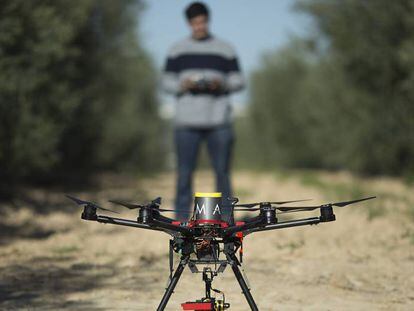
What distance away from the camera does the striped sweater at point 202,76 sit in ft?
28.5

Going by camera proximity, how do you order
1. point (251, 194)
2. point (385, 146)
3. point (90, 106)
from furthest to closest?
1. point (385, 146)
2. point (90, 106)
3. point (251, 194)

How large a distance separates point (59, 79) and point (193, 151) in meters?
8.13

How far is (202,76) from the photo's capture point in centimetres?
868

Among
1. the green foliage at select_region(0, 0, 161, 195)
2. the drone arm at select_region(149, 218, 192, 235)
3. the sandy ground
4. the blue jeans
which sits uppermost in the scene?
the green foliage at select_region(0, 0, 161, 195)

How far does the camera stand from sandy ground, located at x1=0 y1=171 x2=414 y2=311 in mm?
5691

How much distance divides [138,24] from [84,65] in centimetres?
498

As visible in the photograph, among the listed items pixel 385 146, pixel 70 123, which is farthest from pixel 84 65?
pixel 385 146

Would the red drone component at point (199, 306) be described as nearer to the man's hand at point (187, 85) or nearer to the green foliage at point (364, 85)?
the man's hand at point (187, 85)

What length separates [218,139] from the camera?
8695 mm

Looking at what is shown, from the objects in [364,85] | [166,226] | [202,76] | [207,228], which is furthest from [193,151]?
[364,85]

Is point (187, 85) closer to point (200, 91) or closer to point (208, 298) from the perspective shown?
point (200, 91)

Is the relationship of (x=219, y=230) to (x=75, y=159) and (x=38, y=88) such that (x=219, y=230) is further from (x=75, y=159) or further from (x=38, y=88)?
(x=75, y=159)

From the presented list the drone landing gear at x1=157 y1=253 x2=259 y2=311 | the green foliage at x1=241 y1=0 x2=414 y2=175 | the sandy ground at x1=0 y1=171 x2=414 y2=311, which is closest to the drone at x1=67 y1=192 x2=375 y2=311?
the drone landing gear at x1=157 y1=253 x2=259 y2=311

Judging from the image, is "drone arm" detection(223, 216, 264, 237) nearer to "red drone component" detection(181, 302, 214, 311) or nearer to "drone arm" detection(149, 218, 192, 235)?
"drone arm" detection(149, 218, 192, 235)
